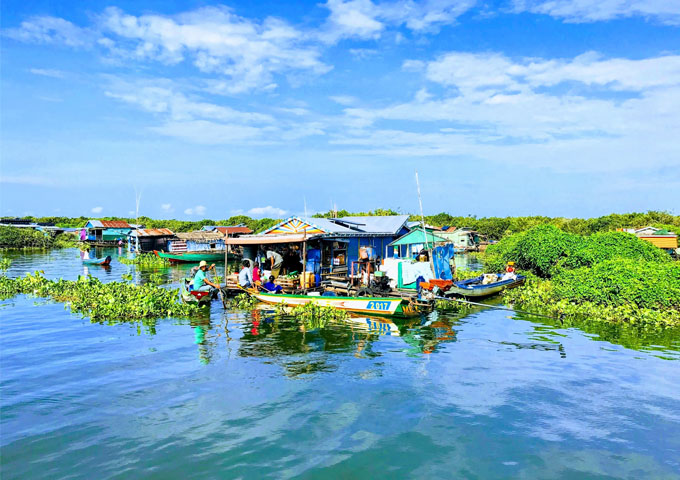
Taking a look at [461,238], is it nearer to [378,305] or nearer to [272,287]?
[272,287]

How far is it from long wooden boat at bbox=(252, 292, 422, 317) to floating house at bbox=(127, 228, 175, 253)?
126ft

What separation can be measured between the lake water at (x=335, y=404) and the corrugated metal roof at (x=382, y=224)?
12721mm

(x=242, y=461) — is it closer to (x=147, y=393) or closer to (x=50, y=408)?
(x=147, y=393)

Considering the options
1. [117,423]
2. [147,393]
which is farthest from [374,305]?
[117,423]

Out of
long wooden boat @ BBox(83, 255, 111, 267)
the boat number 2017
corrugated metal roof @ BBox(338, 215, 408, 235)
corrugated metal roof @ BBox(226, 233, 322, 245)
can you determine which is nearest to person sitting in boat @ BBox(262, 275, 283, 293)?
corrugated metal roof @ BBox(226, 233, 322, 245)

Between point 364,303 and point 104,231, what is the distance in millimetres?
56381

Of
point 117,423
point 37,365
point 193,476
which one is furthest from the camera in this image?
point 37,365

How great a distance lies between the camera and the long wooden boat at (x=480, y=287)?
21.8m

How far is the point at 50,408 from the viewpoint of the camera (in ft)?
31.1

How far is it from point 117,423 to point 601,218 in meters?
69.7

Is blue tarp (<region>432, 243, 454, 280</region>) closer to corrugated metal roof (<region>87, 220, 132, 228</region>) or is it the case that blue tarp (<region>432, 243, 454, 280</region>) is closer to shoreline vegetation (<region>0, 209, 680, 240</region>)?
shoreline vegetation (<region>0, 209, 680, 240</region>)

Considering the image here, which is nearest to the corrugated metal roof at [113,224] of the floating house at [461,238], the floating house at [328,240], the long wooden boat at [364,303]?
the floating house at [461,238]

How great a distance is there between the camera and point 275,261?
2339cm

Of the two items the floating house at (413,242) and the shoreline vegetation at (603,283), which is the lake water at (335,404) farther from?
the floating house at (413,242)
